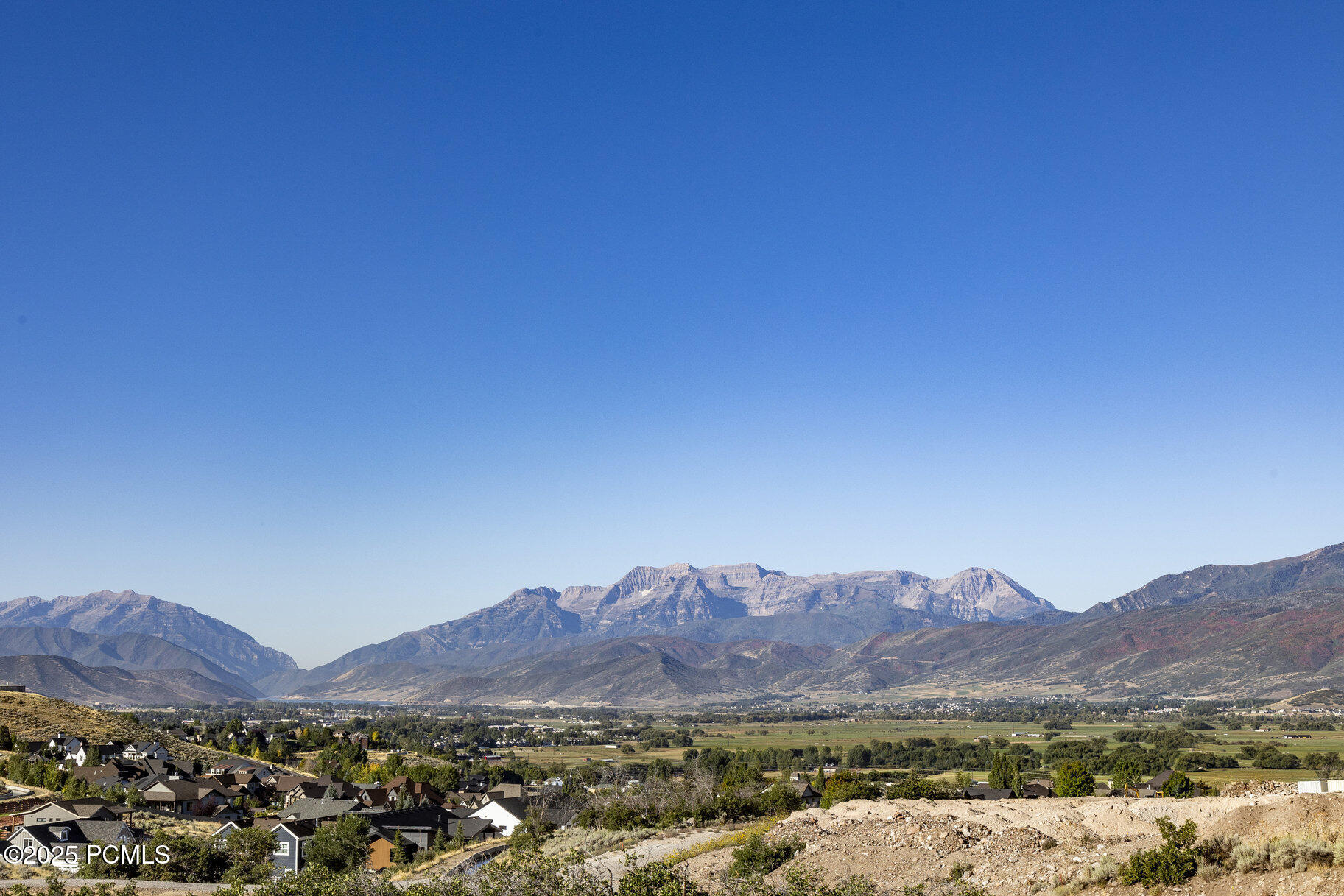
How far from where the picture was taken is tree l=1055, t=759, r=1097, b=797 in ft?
245

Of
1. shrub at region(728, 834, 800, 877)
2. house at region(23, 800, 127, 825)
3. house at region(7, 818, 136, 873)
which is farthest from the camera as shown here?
house at region(23, 800, 127, 825)

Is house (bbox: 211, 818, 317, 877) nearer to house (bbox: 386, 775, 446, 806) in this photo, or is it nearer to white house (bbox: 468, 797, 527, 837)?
white house (bbox: 468, 797, 527, 837)

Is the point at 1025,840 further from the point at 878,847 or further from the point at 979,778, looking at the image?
the point at 979,778

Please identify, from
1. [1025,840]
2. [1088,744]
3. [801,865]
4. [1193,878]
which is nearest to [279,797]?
[801,865]

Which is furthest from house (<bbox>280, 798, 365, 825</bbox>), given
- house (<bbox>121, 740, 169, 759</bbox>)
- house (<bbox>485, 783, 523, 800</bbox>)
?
house (<bbox>121, 740, 169, 759</bbox>)

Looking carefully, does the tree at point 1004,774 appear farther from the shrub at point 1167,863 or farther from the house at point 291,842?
the shrub at point 1167,863

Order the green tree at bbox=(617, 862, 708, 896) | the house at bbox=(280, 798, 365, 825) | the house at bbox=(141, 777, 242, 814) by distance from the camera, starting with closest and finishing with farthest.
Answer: the green tree at bbox=(617, 862, 708, 896)
the house at bbox=(280, 798, 365, 825)
the house at bbox=(141, 777, 242, 814)

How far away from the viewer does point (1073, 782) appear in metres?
75.1

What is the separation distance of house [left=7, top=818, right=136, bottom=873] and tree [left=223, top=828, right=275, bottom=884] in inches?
213

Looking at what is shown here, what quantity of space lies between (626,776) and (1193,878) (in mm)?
95911

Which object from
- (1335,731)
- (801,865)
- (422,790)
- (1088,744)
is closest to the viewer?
(801,865)

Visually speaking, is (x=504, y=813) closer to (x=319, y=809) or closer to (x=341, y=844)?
(x=319, y=809)

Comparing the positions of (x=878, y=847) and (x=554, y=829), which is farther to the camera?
(x=554, y=829)

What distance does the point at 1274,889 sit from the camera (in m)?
19.3
